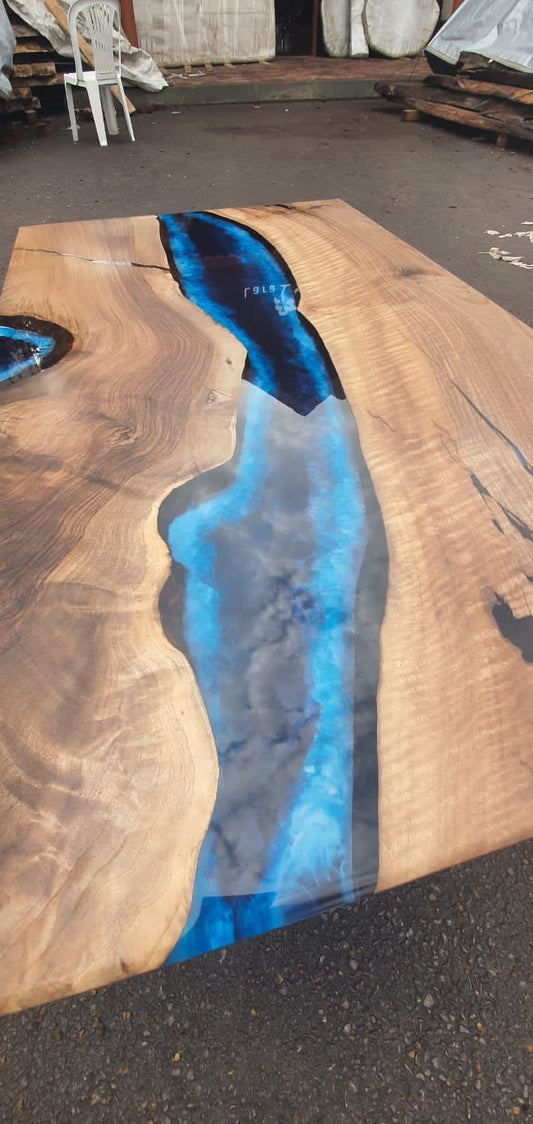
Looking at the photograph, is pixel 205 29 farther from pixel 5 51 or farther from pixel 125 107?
pixel 5 51

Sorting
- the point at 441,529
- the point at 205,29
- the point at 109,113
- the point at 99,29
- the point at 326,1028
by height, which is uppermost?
the point at 99,29

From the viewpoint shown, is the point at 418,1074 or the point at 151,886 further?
the point at 418,1074

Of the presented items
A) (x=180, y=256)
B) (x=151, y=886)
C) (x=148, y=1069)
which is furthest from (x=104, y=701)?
(x=180, y=256)

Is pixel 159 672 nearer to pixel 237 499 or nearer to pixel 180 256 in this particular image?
pixel 237 499

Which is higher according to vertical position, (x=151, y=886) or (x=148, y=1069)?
(x=151, y=886)

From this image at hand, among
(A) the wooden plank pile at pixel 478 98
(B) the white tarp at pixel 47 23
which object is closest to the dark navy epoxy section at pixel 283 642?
(A) the wooden plank pile at pixel 478 98

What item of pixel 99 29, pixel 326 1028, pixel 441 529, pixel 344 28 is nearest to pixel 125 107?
pixel 99 29

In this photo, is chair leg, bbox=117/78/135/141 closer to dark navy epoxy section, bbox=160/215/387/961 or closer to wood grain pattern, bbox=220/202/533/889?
wood grain pattern, bbox=220/202/533/889
